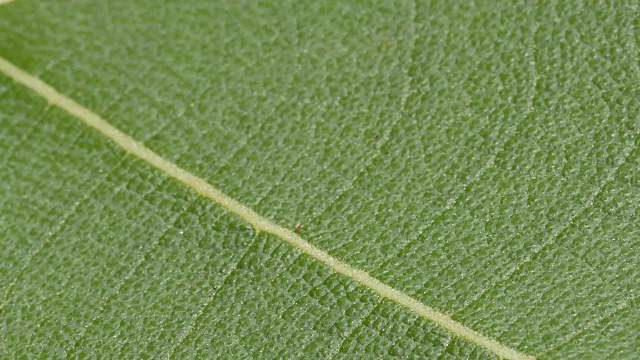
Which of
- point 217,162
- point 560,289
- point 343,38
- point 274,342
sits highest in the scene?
point 343,38

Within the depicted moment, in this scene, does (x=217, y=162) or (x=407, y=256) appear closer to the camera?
(x=407, y=256)

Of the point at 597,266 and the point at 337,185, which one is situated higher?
the point at 597,266

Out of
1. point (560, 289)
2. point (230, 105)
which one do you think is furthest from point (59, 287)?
point (560, 289)

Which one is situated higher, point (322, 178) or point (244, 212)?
point (322, 178)

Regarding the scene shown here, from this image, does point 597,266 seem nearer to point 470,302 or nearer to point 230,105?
point 470,302
